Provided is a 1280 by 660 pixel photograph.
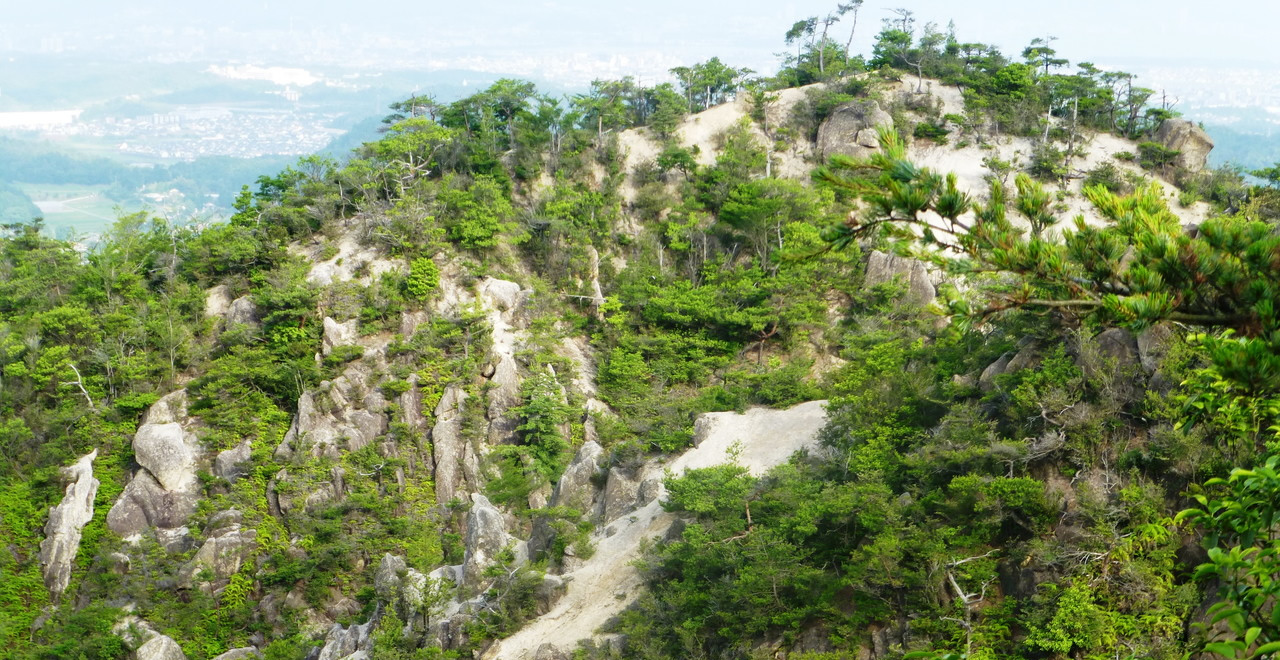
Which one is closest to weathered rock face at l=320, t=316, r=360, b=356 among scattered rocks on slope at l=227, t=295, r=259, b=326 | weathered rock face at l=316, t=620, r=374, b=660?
scattered rocks on slope at l=227, t=295, r=259, b=326

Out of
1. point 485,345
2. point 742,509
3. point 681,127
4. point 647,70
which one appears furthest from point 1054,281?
point 647,70

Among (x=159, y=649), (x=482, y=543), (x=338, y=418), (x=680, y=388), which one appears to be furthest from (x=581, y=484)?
(x=159, y=649)

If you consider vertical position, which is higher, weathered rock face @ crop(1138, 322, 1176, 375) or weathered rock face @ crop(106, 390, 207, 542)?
weathered rock face @ crop(1138, 322, 1176, 375)

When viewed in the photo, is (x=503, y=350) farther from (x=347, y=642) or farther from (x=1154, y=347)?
(x=1154, y=347)

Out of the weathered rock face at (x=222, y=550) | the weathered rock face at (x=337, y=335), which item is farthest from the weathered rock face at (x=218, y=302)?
the weathered rock face at (x=222, y=550)

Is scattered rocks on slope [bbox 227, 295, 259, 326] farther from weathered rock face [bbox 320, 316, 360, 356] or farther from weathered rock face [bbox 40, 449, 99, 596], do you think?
weathered rock face [bbox 40, 449, 99, 596]

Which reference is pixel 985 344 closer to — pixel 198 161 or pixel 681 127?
pixel 681 127
